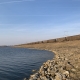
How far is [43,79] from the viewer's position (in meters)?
12.5

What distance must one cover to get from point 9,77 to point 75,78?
7381 millimetres

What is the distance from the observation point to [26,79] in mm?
14422

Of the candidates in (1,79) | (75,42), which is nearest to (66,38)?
(75,42)

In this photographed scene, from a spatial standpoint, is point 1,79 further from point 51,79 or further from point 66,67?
point 66,67

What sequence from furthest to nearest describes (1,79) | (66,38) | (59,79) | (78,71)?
(66,38) < (1,79) < (78,71) < (59,79)

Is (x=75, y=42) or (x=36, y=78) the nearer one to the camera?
(x=36, y=78)

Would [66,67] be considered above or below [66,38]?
below

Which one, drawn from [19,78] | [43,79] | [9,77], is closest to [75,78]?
[43,79]

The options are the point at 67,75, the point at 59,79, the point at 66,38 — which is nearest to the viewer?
the point at 59,79

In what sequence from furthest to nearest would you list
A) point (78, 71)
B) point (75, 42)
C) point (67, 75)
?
1. point (75, 42)
2. point (78, 71)
3. point (67, 75)

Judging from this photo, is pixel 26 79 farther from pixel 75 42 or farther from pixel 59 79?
pixel 75 42

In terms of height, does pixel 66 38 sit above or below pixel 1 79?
above

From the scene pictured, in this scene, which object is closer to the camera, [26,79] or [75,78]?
[75,78]

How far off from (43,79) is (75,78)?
269 centimetres
